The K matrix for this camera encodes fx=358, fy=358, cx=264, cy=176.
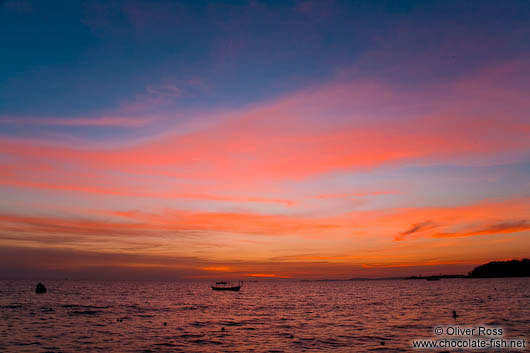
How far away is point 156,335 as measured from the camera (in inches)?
1722

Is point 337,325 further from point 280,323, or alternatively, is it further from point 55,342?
point 55,342

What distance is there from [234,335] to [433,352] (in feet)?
72.8

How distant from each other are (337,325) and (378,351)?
1719 centimetres

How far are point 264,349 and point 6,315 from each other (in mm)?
52614

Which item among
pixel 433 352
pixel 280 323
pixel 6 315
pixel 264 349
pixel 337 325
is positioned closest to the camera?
pixel 433 352

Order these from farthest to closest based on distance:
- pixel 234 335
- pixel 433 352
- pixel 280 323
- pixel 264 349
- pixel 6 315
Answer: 1. pixel 6 315
2. pixel 280 323
3. pixel 234 335
4. pixel 264 349
5. pixel 433 352

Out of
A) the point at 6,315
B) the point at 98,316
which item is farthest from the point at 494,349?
the point at 6,315

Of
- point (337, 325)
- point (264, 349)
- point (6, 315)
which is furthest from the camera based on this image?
point (6, 315)

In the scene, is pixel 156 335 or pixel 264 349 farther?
pixel 156 335

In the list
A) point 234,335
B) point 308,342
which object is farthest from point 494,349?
point 234,335

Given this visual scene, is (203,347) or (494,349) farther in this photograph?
(203,347)

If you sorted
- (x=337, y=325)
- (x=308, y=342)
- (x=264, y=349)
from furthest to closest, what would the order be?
(x=337, y=325)
(x=308, y=342)
(x=264, y=349)

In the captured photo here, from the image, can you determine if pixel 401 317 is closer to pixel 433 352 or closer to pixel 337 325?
pixel 337 325

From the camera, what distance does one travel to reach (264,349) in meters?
35.7
